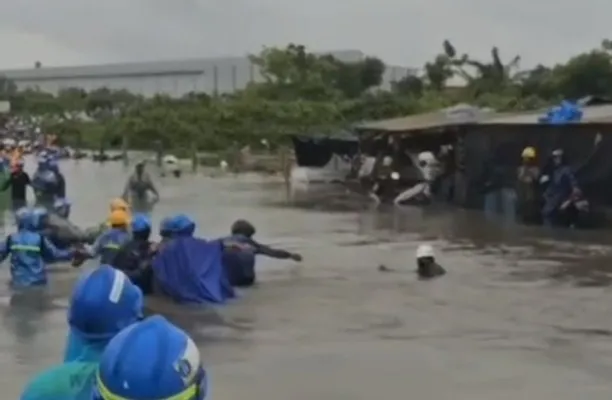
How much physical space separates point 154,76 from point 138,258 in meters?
136

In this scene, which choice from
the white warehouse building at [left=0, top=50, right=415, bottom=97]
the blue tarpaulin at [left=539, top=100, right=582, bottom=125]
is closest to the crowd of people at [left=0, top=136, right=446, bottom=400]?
the blue tarpaulin at [left=539, top=100, right=582, bottom=125]

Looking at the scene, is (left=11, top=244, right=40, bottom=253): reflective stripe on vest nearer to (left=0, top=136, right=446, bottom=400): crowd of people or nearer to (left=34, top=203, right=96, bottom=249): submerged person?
(left=0, top=136, right=446, bottom=400): crowd of people

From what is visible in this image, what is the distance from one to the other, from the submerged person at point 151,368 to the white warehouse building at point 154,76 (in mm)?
101530

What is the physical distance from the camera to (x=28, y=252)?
44.4 feet

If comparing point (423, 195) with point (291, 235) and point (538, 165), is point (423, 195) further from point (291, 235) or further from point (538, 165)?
point (291, 235)

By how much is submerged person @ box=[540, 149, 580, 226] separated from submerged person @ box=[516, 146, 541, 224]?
0.45 metres

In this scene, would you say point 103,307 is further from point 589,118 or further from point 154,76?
point 154,76

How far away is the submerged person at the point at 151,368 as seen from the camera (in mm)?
2889

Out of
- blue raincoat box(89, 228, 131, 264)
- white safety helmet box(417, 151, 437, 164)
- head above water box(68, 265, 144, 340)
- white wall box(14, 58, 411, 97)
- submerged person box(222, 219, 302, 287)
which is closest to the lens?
head above water box(68, 265, 144, 340)

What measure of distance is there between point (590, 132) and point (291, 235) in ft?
A: 18.4

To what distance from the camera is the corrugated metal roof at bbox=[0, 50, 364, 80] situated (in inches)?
5241

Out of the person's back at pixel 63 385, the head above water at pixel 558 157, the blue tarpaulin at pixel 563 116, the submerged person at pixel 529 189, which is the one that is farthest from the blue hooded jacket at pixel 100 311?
the blue tarpaulin at pixel 563 116

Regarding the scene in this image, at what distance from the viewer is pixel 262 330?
1147 centimetres

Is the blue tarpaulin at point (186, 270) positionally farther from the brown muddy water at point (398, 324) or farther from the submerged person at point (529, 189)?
the submerged person at point (529, 189)
